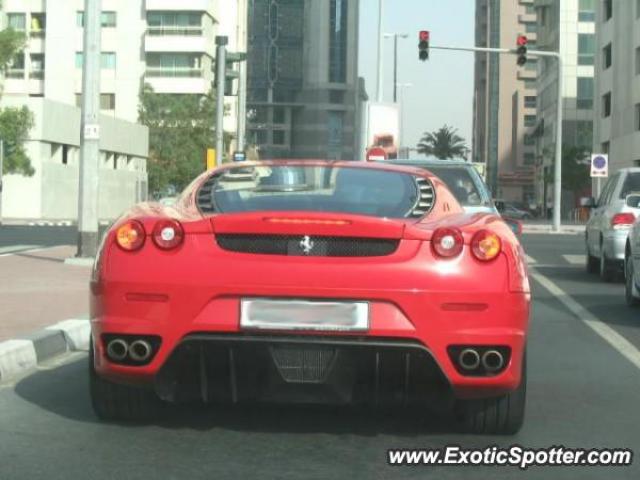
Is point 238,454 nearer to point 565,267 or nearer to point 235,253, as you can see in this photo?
point 235,253

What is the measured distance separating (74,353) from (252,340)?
3924 mm

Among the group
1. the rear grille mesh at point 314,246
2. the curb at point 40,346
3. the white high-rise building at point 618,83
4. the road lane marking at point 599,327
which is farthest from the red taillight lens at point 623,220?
the white high-rise building at point 618,83

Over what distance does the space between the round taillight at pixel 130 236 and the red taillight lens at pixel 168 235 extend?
0.25 feet

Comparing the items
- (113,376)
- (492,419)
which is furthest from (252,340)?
(492,419)

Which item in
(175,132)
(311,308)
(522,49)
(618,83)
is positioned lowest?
(311,308)

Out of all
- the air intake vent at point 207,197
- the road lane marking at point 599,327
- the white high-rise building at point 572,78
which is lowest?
the road lane marking at point 599,327

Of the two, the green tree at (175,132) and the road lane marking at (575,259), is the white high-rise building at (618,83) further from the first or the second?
the road lane marking at (575,259)

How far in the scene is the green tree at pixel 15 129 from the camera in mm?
43031

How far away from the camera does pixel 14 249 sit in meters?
21.1

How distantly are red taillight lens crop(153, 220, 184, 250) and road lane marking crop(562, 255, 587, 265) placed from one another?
51.5ft

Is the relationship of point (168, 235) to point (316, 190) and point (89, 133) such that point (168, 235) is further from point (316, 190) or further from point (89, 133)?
point (89, 133)

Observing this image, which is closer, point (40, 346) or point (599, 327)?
point (40, 346)

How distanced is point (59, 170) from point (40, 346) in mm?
47026

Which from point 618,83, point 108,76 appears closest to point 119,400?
point 618,83
